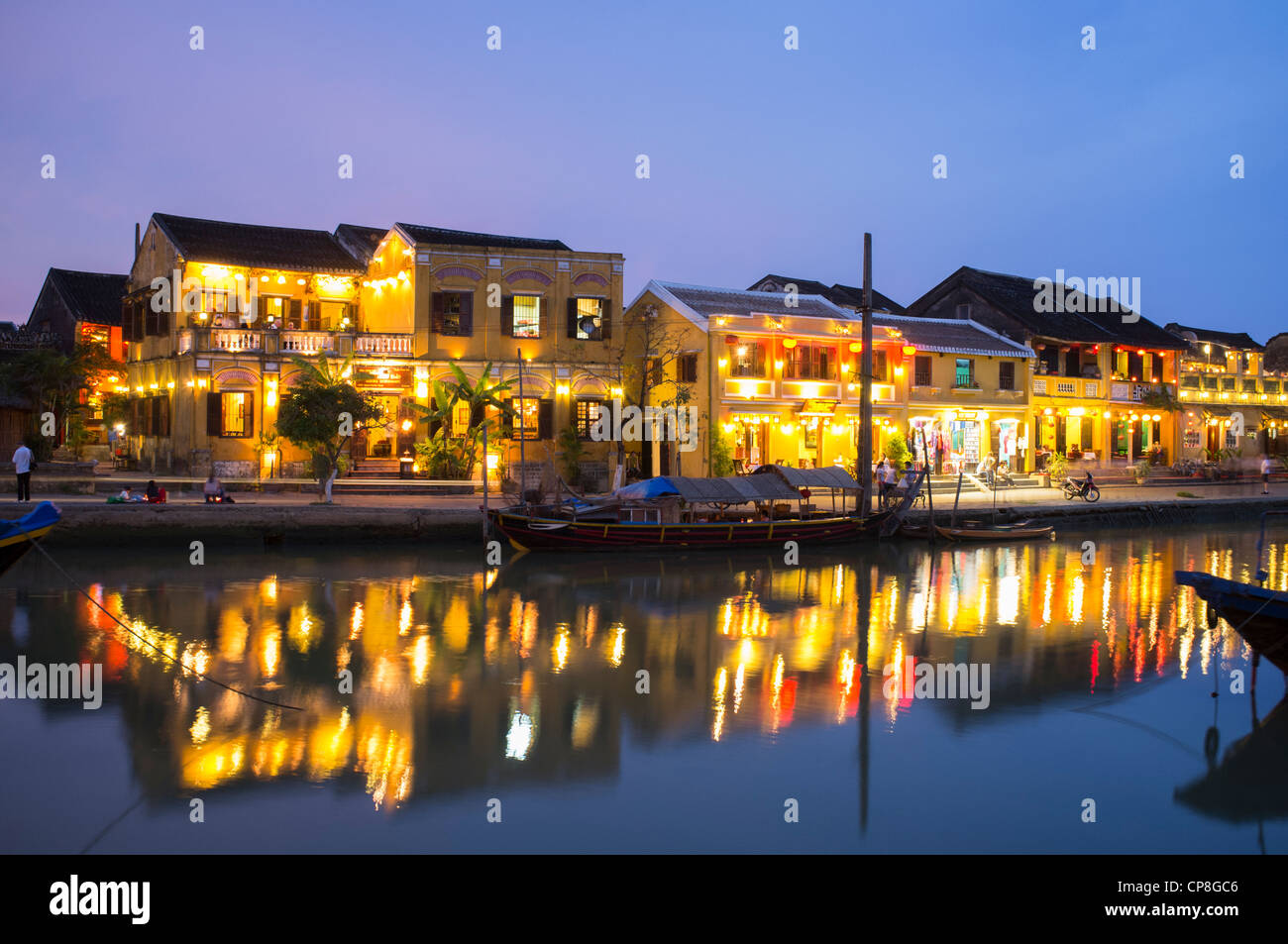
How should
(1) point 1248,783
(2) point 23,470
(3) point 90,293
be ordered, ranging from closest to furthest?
(1) point 1248,783 < (2) point 23,470 < (3) point 90,293

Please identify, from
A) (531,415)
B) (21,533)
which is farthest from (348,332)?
(21,533)

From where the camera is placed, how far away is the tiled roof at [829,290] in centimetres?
4291

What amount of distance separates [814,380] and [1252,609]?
2293cm

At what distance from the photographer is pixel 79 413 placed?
32.0 meters

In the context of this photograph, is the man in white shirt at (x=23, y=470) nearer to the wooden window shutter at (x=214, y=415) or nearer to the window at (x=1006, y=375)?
the wooden window shutter at (x=214, y=415)

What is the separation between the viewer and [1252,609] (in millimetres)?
10547

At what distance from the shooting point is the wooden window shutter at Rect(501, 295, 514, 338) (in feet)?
98.8

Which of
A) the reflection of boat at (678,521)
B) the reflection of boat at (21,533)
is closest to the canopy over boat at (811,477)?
the reflection of boat at (678,521)

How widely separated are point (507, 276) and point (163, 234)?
32.3 feet

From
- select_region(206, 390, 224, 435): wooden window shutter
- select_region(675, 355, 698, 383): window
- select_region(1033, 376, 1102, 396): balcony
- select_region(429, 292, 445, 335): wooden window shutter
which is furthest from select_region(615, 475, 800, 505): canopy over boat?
select_region(1033, 376, 1102, 396): balcony

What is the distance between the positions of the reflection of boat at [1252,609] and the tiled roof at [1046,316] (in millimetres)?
29813

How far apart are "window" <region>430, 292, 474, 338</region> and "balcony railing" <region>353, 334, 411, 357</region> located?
0.92 meters

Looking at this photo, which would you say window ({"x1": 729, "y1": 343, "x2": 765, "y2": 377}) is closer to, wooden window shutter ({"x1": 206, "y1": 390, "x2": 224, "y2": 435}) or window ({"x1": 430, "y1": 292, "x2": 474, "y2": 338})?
window ({"x1": 430, "y1": 292, "x2": 474, "y2": 338})

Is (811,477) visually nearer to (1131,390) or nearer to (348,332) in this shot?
(348,332)
